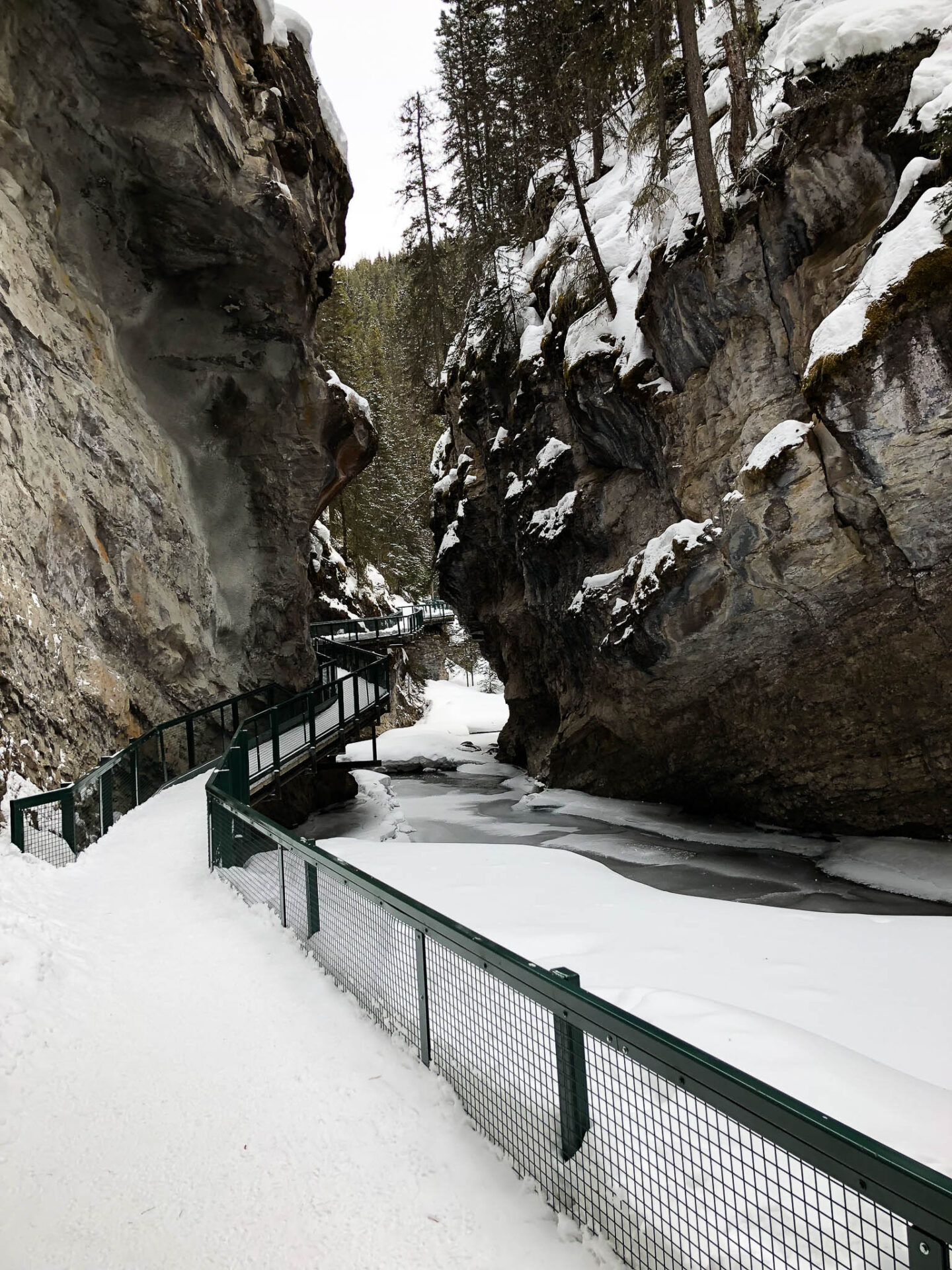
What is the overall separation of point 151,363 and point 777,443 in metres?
14.2

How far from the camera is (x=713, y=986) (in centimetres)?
554

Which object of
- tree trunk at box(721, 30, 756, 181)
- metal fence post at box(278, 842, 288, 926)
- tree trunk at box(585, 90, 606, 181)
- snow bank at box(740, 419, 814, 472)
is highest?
tree trunk at box(585, 90, 606, 181)

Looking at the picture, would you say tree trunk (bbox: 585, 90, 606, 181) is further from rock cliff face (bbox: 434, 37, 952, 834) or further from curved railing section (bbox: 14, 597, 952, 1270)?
curved railing section (bbox: 14, 597, 952, 1270)

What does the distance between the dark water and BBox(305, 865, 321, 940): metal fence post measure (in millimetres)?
6560

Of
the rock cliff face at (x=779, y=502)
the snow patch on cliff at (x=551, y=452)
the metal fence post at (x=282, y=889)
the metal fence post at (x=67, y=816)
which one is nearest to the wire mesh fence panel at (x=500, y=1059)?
the metal fence post at (x=282, y=889)

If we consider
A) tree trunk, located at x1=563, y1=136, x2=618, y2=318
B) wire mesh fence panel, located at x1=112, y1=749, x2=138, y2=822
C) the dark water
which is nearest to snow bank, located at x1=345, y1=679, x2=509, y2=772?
the dark water

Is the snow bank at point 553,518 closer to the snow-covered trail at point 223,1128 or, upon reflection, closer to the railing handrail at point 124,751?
the railing handrail at point 124,751

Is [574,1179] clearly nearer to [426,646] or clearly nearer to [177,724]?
[177,724]

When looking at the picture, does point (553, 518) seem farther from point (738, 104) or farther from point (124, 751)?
point (124, 751)

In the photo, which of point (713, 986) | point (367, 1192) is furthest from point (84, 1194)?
point (713, 986)

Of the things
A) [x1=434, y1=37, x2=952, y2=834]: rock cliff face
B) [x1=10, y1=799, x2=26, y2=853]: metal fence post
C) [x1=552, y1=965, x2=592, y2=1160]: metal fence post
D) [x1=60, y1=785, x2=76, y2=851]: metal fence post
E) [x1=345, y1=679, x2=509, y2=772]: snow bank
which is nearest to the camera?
[x1=552, y1=965, x2=592, y2=1160]: metal fence post

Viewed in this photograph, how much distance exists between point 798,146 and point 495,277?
41.8ft

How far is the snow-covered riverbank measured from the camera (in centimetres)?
368

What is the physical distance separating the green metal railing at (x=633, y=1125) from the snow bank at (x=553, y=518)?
16222 millimetres
